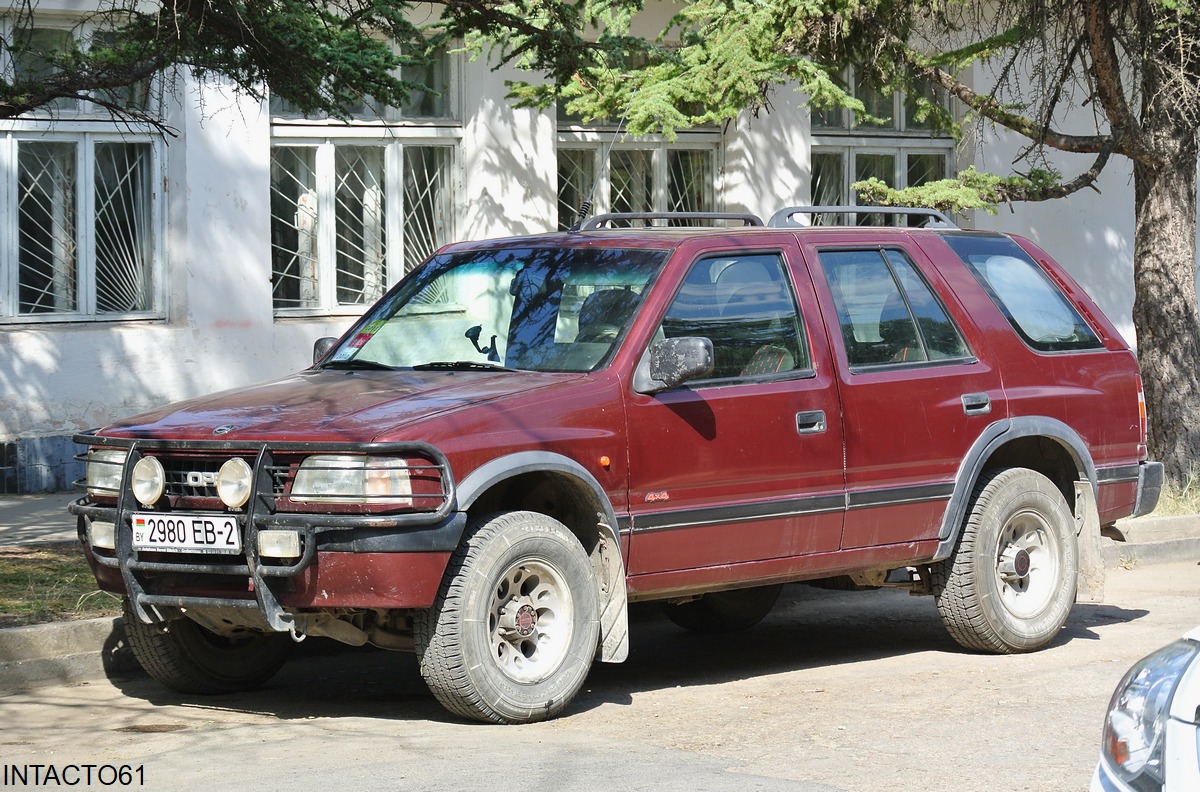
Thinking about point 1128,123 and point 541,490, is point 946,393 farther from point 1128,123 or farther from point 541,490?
point 1128,123

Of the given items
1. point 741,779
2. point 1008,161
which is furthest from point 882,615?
point 1008,161

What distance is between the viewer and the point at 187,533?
6379 mm

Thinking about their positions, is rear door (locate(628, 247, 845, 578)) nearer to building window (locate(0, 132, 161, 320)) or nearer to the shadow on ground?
the shadow on ground

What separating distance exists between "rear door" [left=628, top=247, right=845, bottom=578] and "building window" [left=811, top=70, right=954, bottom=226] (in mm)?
10611

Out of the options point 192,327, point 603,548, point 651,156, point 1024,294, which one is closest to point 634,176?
point 651,156

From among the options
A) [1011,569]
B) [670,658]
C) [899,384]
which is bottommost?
[670,658]

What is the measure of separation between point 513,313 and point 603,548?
1175 millimetres

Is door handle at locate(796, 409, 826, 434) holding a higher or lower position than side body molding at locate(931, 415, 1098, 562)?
higher

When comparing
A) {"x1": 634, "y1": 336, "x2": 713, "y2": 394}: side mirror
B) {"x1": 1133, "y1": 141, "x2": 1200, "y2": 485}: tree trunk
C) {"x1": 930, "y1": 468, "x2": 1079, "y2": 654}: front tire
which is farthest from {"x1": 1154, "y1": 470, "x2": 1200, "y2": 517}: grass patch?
{"x1": 634, "y1": 336, "x2": 713, "y2": 394}: side mirror

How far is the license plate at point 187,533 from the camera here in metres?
6.29

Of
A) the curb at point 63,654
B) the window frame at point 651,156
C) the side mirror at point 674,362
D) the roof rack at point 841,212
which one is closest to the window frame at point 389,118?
the window frame at point 651,156

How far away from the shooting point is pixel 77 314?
13727 mm

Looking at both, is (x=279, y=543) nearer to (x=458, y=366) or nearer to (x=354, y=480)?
(x=354, y=480)

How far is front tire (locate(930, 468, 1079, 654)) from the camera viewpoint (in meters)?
7.97
